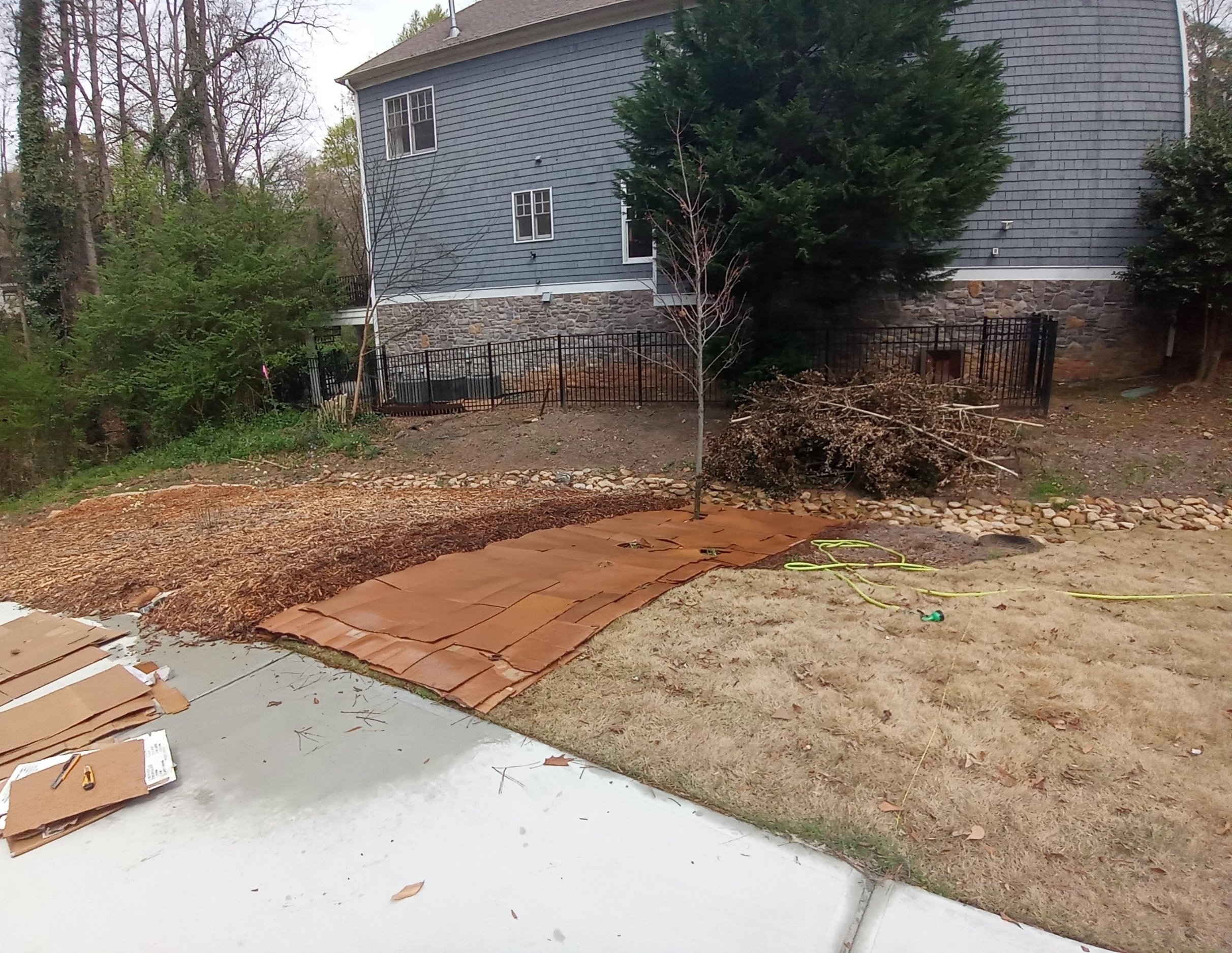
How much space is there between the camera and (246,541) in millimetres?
6039

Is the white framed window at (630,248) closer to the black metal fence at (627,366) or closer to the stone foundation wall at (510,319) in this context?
the stone foundation wall at (510,319)

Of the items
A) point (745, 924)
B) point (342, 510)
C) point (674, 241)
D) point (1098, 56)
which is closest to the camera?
point (745, 924)

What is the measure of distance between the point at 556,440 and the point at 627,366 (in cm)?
342

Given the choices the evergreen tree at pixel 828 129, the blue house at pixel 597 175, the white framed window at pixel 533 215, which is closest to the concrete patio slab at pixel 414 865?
the evergreen tree at pixel 828 129

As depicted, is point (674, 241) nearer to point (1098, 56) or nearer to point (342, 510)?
point (342, 510)

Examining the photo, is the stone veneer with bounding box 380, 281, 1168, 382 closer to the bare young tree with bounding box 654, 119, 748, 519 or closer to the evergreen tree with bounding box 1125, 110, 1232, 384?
the evergreen tree with bounding box 1125, 110, 1232, 384

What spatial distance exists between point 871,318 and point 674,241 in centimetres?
406

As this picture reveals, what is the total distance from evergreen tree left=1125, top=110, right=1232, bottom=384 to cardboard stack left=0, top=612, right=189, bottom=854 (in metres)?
11.8

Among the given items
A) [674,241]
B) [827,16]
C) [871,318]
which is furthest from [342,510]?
[871,318]

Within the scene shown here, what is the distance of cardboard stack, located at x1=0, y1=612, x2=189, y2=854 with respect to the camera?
8.91ft

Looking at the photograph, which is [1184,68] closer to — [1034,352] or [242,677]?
[1034,352]

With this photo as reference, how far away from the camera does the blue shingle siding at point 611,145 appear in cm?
1082

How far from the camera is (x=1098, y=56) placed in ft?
35.5

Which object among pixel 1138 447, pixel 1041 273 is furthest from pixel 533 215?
pixel 1138 447
